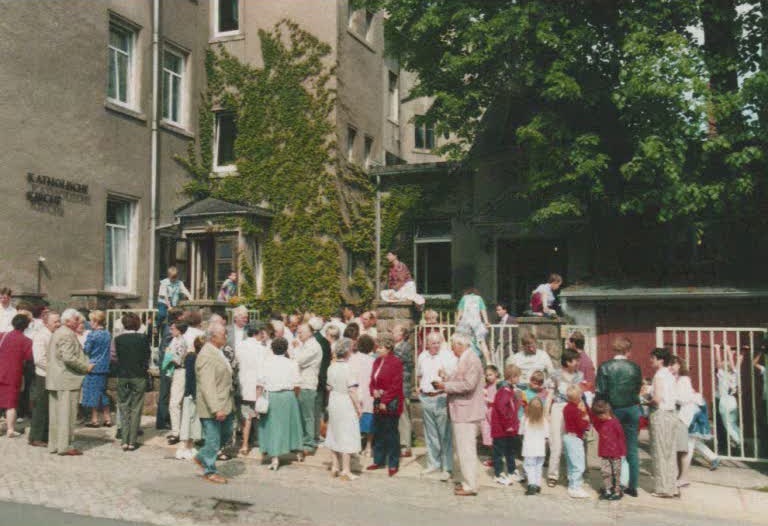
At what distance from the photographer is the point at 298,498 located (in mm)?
8641

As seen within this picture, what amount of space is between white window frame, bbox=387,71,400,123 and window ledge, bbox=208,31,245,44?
282 inches

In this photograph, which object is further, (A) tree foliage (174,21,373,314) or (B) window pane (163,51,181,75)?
(B) window pane (163,51,181,75)

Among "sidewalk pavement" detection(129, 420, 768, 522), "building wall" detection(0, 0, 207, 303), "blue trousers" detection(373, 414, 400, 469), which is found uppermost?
"building wall" detection(0, 0, 207, 303)

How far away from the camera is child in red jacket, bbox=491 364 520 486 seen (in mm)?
9562

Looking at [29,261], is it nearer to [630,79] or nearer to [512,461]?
[512,461]

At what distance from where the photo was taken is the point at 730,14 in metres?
14.6

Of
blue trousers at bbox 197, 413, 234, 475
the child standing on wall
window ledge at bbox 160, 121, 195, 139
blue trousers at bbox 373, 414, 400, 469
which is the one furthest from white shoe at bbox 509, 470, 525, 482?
window ledge at bbox 160, 121, 195, 139

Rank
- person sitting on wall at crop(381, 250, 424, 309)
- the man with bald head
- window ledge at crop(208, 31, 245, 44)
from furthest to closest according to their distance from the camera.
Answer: window ledge at crop(208, 31, 245, 44)
person sitting on wall at crop(381, 250, 424, 309)
the man with bald head

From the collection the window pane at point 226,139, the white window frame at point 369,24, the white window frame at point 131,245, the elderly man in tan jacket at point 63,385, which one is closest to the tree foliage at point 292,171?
the window pane at point 226,139

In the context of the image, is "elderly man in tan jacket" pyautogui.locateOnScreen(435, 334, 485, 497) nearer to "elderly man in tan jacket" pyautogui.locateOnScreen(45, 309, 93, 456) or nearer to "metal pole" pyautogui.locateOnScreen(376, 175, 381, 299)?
"elderly man in tan jacket" pyautogui.locateOnScreen(45, 309, 93, 456)

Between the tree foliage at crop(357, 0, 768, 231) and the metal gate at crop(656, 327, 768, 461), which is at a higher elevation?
the tree foliage at crop(357, 0, 768, 231)

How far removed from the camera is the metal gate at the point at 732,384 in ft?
35.9

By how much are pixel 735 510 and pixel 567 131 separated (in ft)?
27.7

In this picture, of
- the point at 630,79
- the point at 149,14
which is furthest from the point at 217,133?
the point at 630,79
